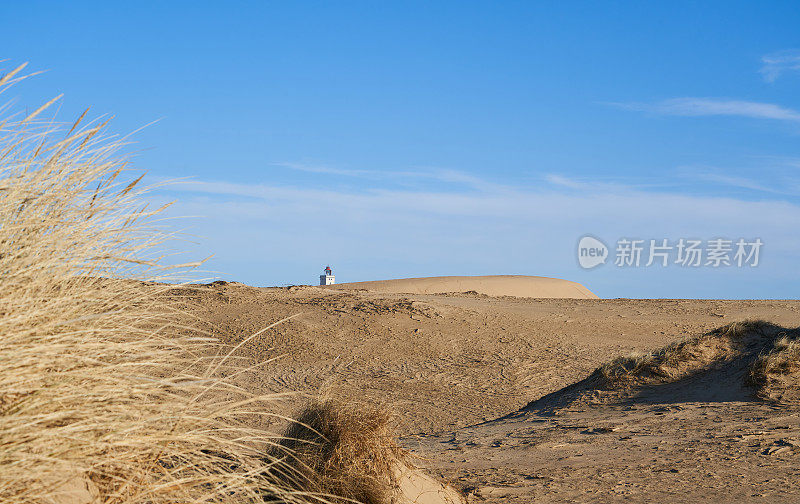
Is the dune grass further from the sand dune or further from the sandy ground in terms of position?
the sand dune

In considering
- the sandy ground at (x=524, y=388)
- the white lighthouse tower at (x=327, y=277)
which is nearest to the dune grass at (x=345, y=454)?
the sandy ground at (x=524, y=388)

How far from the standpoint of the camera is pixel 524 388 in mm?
12031

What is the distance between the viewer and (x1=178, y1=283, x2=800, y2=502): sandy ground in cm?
587

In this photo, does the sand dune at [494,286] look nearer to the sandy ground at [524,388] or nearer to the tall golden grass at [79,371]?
the sandy ground at [524,388]

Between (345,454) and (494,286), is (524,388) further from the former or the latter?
(494,286)

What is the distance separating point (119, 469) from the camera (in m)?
3.34

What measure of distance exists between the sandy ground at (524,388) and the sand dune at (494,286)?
1542 cm

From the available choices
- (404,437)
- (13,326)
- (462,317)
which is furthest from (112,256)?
(462,317)

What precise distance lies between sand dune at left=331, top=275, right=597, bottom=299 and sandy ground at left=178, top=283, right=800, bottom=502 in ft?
50.6

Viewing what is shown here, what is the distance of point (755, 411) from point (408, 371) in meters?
6.21

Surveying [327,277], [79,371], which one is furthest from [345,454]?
[327,277]

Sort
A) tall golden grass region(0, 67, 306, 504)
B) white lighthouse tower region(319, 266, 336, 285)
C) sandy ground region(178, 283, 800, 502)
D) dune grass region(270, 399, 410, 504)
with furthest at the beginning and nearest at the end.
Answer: white lighthouse tower region(319, 266, 336, 285) → sandy ground region(178, 283, 800, 502) → dune grass region(270, 399, 410, 504) → tall golden grass region(0, 67, 306, 504)

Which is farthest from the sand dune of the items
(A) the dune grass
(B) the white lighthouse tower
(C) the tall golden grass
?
(C) the tall golden grass

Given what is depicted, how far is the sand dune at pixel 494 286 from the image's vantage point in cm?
3734
